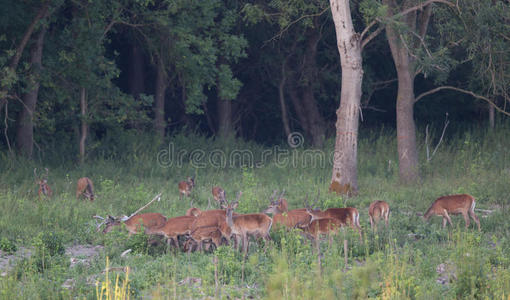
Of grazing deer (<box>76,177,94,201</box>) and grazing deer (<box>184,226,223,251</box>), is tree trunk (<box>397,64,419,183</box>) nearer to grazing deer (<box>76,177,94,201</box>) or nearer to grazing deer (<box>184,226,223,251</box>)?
grazing deer (<box>76,177,94,201</box>)

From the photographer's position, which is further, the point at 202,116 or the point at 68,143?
the point at 202,116

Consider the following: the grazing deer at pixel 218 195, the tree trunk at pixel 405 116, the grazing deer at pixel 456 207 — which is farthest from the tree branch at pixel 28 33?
the grazing deer at pixel 456 207

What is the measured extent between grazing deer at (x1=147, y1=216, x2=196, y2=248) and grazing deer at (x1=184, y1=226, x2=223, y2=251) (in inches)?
7.0

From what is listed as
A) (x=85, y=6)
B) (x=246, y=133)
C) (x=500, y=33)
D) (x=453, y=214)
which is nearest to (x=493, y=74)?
(x=500, y=33)

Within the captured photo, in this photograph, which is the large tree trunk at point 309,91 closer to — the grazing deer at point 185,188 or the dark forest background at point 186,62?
the dark forest background at point 186,62

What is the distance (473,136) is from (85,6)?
11989 millimetres

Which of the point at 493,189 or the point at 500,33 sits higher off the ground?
the point at 500,33

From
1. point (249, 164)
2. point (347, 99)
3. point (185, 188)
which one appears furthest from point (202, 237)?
point (249, 164)

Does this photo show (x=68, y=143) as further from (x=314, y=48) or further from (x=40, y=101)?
(x=314, y=48)

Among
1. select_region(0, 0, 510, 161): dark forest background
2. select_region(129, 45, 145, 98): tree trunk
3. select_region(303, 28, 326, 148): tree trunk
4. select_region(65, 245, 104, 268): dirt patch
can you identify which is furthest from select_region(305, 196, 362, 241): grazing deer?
select_region(129, 45, 145, 98): tree trunk

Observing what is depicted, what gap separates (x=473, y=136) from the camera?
20.2 m

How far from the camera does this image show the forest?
24.6 ft

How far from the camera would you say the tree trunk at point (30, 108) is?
16141 mm

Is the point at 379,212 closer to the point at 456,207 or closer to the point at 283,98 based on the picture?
the point at 456,207
